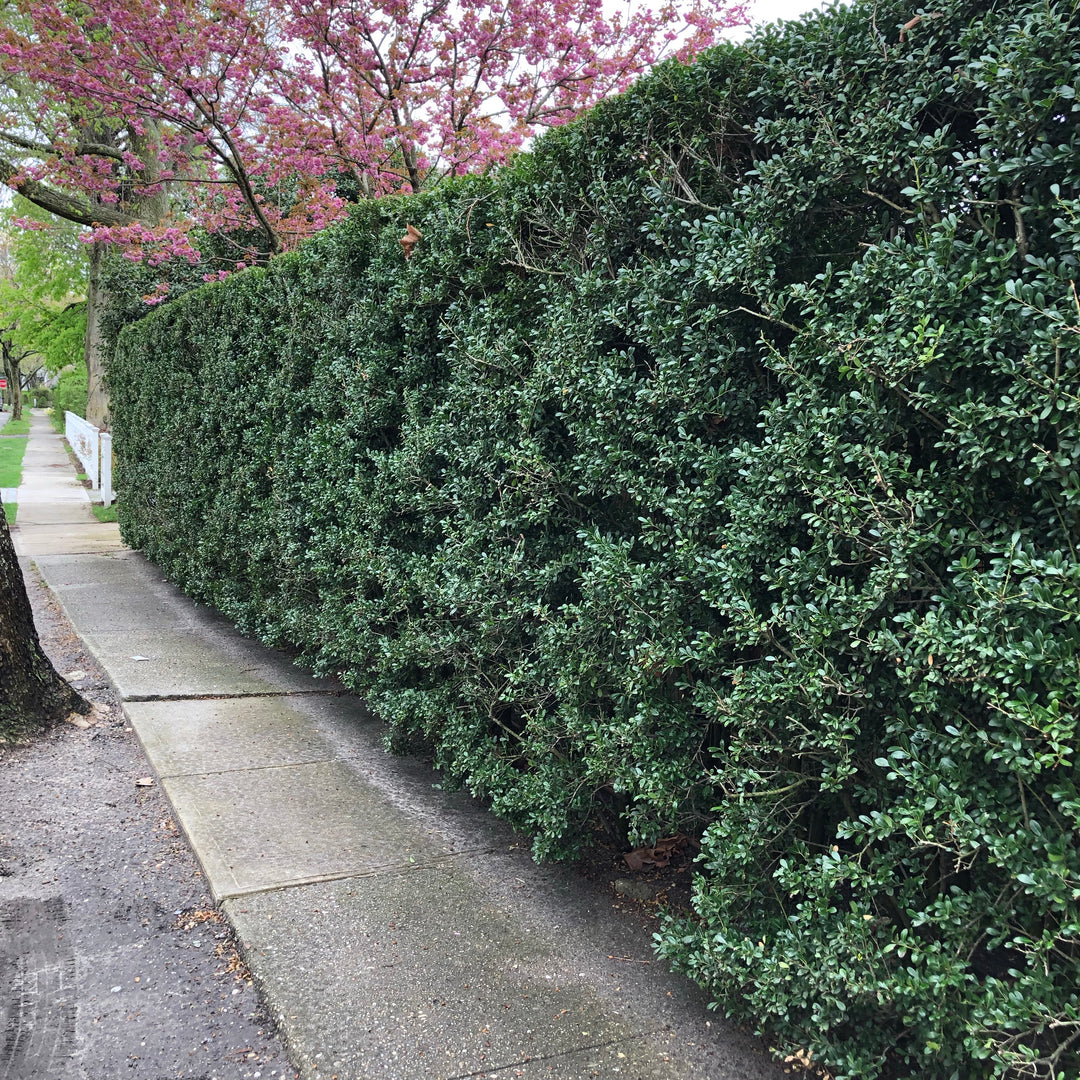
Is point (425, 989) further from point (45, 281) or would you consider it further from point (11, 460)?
point (45, 281)

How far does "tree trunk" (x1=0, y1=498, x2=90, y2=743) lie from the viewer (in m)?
4.83

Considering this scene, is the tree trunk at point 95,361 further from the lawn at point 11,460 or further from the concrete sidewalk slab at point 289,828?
the concrete sidewalk slab at point 289,828

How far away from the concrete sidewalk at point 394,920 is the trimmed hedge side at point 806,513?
265mm

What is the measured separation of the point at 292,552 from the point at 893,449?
435 cm

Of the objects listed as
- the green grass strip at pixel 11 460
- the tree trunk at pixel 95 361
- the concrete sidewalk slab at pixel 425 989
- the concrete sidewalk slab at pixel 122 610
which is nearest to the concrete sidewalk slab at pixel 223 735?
the concrete sidewalk slab at pixel 425 989

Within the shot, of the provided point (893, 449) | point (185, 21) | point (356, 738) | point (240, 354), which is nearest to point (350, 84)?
point (185, 21)

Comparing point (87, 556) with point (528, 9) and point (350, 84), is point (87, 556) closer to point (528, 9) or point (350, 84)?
point (350, 84)

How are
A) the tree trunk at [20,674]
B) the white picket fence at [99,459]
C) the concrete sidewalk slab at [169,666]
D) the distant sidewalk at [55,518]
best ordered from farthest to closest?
1. the white picket fence at [99,459]
2. the distant sidewalk at [55,518]
3. the concrete sidewalk slab at [169,666]
4. the tree trunk at [20,674]

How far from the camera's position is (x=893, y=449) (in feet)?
7.34

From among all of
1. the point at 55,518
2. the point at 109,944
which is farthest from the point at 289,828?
Result: the point at 55,518

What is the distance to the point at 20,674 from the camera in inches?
195

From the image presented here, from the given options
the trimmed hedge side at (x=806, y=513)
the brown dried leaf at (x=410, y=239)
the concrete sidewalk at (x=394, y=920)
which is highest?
the brown dried leaf at (x=410, y=239)

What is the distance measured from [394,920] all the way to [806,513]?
2.13 metres

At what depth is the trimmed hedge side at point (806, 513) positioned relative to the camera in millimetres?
1902
